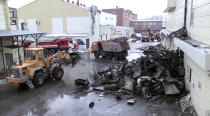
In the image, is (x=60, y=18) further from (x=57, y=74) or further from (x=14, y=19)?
(x=57, y=74)

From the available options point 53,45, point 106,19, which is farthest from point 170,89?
point 106,19

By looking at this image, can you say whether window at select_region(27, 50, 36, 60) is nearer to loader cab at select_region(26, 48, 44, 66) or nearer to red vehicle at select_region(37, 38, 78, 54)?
loader cab at select_region(26, 48, 44, 66)

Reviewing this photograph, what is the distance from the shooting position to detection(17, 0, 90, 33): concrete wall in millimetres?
31172

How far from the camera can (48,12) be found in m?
32.4

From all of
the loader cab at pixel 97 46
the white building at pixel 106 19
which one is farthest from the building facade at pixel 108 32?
the loader cab at pixel 97 46

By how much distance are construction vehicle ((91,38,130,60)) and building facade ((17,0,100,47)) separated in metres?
7.64

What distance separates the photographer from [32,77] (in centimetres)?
1169

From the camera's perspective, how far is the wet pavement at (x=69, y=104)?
8.63 metres

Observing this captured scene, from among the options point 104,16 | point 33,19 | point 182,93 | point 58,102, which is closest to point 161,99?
point 182,93

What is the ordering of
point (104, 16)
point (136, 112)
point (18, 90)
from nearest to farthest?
point (136, 112) < point (18, 90) < point (104, 16)

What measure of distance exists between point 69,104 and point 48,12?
86.7 ft

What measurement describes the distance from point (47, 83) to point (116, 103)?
19.1 feet

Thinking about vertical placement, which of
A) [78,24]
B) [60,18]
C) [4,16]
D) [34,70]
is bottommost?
[34,70]

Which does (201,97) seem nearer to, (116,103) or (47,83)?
(116,103)
